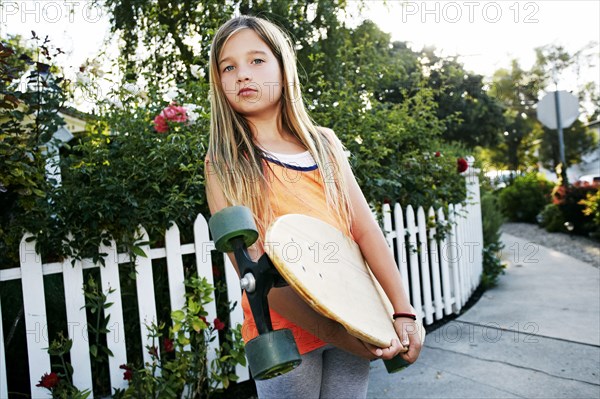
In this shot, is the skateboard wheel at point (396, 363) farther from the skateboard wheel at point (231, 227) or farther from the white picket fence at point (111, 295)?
the white picket fence at point (111, 295)

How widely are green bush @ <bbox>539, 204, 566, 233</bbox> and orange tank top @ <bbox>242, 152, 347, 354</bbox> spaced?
33.0 feet

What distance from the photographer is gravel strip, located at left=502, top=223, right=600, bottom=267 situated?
7.25 m

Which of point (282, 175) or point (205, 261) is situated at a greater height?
point (282, 175)

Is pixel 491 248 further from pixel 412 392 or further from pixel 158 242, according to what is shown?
pixel 158 242

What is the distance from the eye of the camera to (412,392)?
2.85 metres

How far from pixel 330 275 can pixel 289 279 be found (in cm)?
18

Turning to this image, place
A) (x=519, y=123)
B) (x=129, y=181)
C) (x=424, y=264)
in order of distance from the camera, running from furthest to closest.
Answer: (x=519, y=123) < (x=424, y=264) < (x=129, y=181)

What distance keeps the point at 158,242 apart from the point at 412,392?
1724 mm

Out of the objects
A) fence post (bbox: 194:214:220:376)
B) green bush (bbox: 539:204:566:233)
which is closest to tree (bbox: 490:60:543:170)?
green bush (bbox: 539:204:566:233)

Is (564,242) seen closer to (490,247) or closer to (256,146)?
(490,247)

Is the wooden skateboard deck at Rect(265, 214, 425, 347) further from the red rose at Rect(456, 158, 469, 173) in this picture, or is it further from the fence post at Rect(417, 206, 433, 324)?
the red rose at Rect(456, 158, 469, 173)

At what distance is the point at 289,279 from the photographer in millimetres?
987

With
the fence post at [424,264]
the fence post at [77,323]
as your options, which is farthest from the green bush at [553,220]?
the fence post at [77,323]

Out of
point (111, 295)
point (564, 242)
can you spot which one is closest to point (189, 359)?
point (111, 295)
